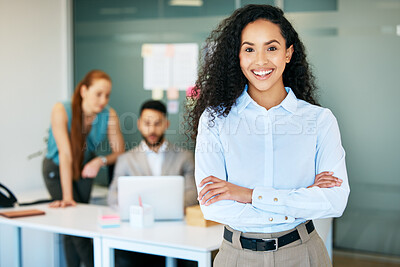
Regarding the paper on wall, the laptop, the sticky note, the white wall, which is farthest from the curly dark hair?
the white wall

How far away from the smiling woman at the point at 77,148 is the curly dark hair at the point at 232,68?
6.78 feet

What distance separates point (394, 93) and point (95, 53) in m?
2.86

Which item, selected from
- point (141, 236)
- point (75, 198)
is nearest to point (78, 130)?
point (75, 198)

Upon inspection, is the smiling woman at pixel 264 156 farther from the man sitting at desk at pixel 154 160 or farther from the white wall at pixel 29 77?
the white wall at pixel 29 77

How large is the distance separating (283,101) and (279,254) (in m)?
0.52

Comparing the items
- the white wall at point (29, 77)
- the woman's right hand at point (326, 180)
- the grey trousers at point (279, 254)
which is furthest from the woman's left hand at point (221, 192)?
the white wall at point (29, 77)

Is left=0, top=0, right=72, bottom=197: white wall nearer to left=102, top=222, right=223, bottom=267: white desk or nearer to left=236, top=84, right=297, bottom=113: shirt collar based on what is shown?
left=102, top=222, right=223, bottom=267: white desk

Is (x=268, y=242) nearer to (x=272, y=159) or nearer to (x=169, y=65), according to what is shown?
(x=272, y=159)

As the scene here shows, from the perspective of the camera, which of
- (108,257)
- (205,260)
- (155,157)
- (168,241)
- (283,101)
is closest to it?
(283,101)

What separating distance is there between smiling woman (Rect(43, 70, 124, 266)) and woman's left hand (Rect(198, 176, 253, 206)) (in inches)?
85.3

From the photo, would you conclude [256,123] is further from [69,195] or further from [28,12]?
[28,12]

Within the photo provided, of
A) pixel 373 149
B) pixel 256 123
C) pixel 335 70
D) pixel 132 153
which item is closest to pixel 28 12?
pixel 132 153

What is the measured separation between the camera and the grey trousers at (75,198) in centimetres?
371

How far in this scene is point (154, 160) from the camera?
3.84 meters
